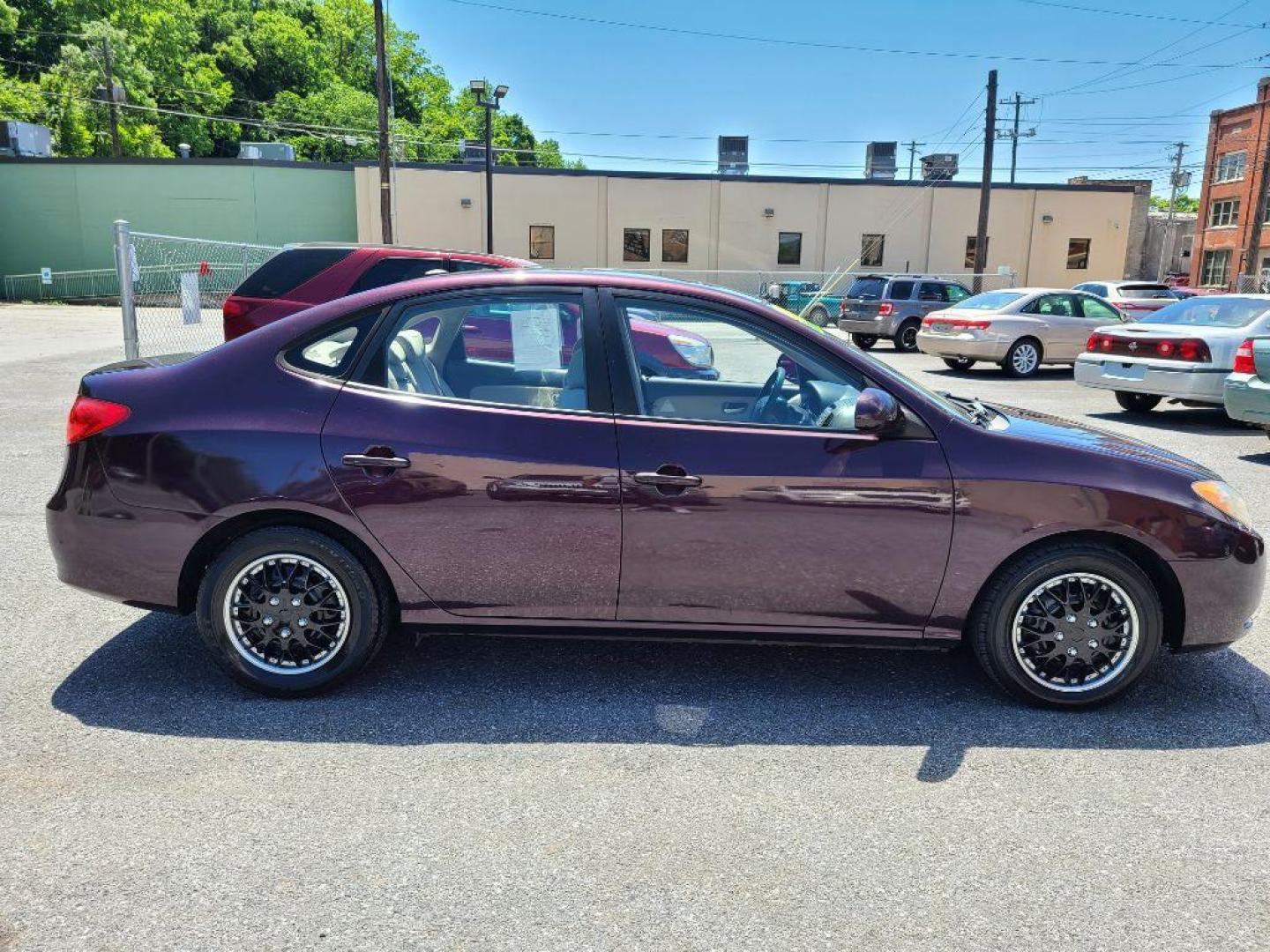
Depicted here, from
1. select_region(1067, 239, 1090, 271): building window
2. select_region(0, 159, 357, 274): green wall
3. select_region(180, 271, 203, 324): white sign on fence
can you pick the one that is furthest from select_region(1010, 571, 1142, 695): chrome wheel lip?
select_region(1067, 239, 1090, 271): building window

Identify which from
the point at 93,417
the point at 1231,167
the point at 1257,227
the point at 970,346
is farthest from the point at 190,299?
the point at 1231,167

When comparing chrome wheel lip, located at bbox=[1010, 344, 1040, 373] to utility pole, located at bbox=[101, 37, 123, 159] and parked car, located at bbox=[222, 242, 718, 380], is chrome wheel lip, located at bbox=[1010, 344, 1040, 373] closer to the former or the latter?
parked car, located at bbox=[222, 242, 718, 380]

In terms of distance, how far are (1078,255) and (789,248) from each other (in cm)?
1227

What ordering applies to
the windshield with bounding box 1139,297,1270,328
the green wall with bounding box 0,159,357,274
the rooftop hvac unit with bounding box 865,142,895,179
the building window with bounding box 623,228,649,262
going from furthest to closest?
the rooftop hvac unit with bounding box 865,142,895,179 → the building window with bounding box 623,228,649,262 → the green wall with bounding box 0,159,357,274 → the windshield with bounding box 1139,297,1270,328

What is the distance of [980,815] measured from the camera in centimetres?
307

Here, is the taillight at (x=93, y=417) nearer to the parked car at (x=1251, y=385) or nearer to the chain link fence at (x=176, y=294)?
the chain link fence at (x=176, y=294)

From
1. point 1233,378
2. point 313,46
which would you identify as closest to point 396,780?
point 1233,378

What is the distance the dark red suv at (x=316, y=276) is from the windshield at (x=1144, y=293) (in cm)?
1942

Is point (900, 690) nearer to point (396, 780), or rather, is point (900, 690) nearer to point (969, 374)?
point (396, 780)

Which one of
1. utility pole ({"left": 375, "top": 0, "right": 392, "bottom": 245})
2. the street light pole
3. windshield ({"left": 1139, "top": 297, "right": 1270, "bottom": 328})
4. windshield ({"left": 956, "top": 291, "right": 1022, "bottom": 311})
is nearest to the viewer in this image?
windshield ({"left": 1139, "top": 297, "right": 1270, "bottom": 328})

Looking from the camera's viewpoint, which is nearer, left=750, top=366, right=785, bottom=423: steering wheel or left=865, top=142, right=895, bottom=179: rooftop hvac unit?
left=750, top=366, right=785, bottom=423: steering wheel

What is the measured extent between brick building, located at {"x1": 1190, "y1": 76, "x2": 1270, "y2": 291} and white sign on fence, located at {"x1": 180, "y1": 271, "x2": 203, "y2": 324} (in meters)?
50.0

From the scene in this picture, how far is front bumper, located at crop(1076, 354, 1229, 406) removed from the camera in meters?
10.9

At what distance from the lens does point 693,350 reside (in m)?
4.29
